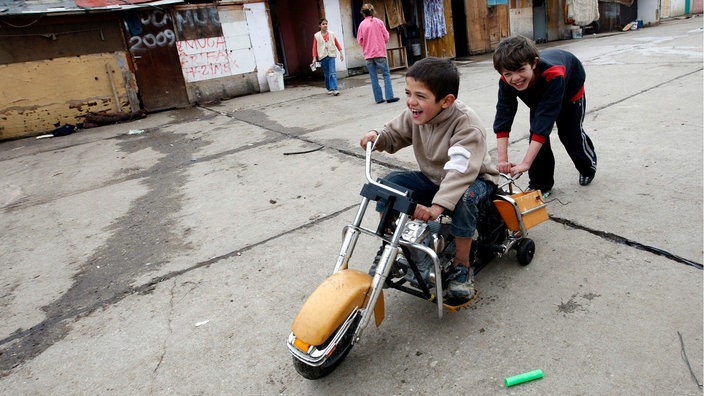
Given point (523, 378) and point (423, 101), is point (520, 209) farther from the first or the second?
point (523, 378)

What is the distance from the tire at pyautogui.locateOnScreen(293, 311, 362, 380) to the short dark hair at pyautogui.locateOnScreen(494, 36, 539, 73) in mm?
1798

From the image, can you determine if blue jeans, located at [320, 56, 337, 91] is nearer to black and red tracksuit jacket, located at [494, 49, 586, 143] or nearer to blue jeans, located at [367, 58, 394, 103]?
blue jeans, located at [367, 58, 394, 103]

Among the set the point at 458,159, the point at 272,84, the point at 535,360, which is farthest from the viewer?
the point at 272,84

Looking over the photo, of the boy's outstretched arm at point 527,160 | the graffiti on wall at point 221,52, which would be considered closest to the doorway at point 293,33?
the graffiti on wall at point 221,52

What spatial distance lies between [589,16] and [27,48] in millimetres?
17921

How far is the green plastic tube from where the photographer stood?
1.92 m

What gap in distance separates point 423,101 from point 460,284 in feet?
3.08

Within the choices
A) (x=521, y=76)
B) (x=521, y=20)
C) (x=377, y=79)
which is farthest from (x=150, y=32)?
(x=521, y=20)

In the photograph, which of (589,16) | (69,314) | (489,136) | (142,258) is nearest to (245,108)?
(489,136)

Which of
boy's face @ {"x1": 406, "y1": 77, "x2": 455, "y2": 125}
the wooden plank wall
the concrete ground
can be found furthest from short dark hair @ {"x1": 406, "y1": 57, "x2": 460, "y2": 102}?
the wooden plank wall

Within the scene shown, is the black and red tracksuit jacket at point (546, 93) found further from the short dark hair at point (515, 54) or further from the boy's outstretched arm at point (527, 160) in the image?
the short dark hair at point (515, 54)

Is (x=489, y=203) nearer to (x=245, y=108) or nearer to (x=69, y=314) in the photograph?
(x=69, y=314)

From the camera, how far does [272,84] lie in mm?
11969

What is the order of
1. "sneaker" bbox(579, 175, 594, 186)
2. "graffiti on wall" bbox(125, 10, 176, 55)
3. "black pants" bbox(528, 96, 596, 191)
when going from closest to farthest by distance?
"black pants" bbox(528, 96, 596, 191) < "sneaker" bbox(579, 175, 594, 186) < "graffiti on wall" bbox(125, 10, 176, 55)
